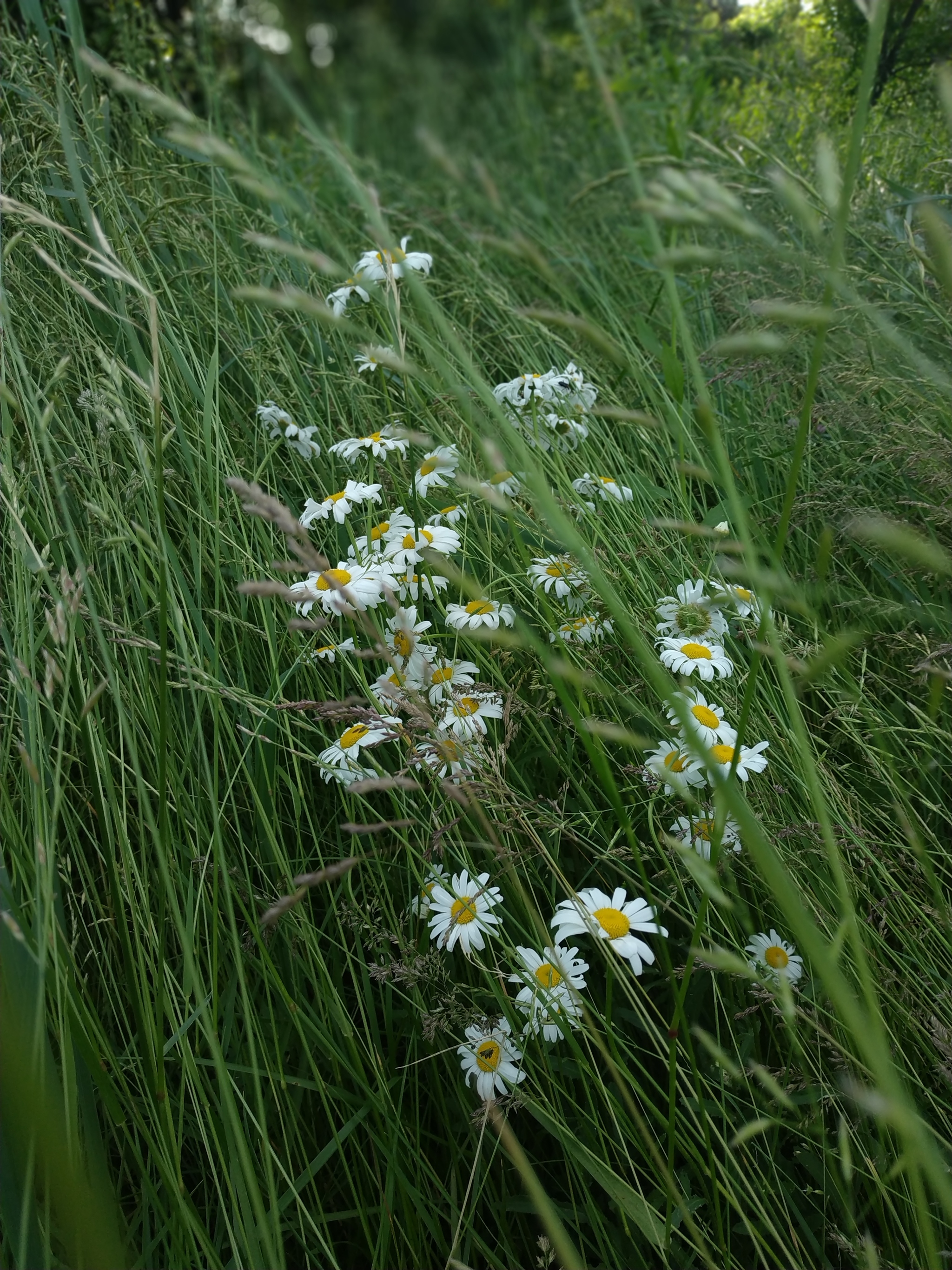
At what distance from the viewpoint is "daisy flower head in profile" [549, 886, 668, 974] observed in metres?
0.91

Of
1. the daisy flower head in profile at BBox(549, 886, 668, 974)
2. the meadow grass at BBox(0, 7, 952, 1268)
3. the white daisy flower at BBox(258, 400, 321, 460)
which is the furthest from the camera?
the white daisy flower at BBox(258, 400, 321, 460)

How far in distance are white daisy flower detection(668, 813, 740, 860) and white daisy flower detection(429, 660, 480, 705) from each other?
0.30 metres

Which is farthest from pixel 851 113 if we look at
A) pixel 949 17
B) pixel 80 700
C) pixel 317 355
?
pixel 80 700

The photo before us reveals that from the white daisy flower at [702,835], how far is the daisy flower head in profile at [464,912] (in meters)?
0.22

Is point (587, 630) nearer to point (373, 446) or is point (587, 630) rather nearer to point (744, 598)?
point (744, 598)

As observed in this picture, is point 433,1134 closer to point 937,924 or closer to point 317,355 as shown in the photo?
point 937,924

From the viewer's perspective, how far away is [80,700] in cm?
120

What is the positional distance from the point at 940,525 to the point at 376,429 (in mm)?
973

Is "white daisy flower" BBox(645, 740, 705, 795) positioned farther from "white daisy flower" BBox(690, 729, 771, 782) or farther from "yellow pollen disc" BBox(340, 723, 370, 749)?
"yellow pollen disc" BBox(340, 723, 370, 749)

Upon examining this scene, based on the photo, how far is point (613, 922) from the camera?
96 cm

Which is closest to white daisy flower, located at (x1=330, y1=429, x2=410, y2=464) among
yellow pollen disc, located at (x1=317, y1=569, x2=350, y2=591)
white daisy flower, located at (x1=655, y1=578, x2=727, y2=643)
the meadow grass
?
the meadow grass

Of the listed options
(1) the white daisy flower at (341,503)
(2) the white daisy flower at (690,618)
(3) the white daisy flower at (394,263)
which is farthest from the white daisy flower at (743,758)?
(3) the white daisy flower at (394,263)

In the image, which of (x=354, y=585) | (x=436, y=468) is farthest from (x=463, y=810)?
(x=436, y=468)

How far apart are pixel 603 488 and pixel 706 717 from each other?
48 centimetres
